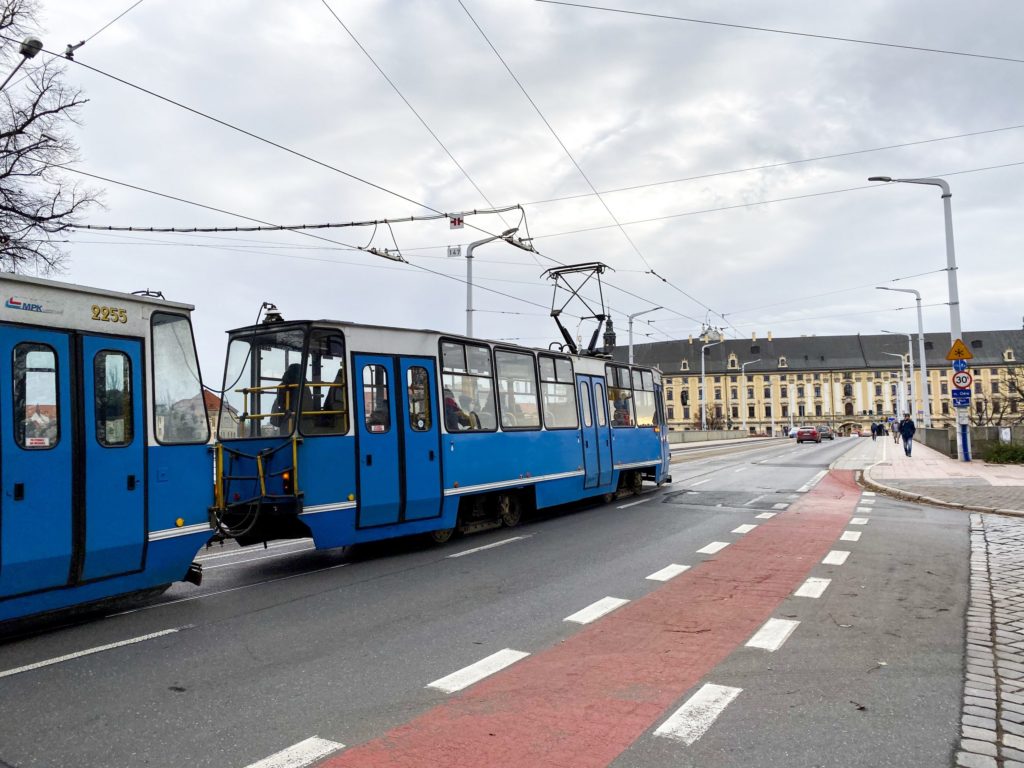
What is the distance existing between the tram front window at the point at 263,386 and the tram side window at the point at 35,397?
3.05 m

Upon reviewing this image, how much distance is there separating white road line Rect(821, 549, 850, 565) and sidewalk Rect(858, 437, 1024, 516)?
5758 mm

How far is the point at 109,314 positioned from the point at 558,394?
892 centimetres

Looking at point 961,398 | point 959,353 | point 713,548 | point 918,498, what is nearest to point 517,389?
point 713,548

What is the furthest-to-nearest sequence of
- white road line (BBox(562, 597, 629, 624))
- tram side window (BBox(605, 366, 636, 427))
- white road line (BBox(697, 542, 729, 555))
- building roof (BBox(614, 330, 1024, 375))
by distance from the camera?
building roof (BBox(614, 330, 1024, 375)) < tram side window (BBox(605, 366, 636, 427)) < white road line (BBox(697, 542, 729, 555)) < white road line (BBox(562, 597, 629, 624))

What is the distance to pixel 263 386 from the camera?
975cm

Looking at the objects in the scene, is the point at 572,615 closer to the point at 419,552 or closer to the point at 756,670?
the point at 756,670

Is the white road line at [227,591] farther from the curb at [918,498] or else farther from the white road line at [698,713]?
the curb at [918,498]

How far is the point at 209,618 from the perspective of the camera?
22.5 ft

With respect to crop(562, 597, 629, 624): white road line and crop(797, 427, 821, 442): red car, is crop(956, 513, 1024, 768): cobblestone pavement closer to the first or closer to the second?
crop(562, 597, 629, 624): white road line

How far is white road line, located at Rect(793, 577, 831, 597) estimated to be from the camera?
24.6 ft

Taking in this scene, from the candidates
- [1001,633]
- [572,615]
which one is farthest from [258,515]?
[1001,633]

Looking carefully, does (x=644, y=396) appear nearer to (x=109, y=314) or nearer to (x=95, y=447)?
(x=109, y=314)

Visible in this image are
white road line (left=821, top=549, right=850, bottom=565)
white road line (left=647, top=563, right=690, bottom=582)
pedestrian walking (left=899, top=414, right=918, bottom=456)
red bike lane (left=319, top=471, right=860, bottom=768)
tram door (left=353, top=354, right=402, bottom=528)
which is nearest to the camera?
red bike lane (left=319, top=471, right=860, bottom=768)

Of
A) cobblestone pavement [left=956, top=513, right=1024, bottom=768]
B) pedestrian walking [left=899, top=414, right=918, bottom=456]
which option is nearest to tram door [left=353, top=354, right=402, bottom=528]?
cobblestone pavement [left=956, top=513, right=1024, bottom=768]
